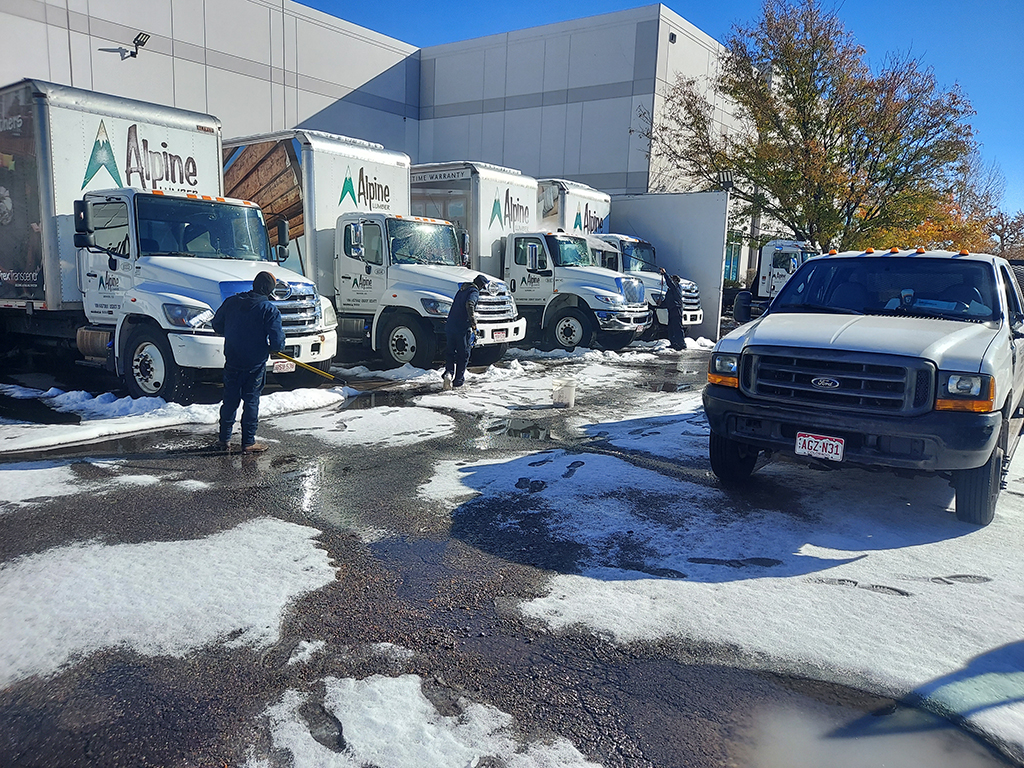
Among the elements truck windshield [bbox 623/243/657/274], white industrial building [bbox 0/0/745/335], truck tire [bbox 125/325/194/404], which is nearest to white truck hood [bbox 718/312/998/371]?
truck tire [bbox 125/325/194/404]

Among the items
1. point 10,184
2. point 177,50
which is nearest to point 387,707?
point 10,184

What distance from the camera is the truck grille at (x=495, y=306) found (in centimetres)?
1224

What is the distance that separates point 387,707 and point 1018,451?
23.9 feet

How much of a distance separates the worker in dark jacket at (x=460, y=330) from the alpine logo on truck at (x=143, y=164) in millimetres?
4199

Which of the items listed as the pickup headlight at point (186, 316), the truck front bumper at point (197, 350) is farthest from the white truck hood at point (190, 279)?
the truck front bumper at point (197, 350)

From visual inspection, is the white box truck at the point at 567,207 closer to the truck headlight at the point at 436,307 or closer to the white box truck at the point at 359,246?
the white box truck at the point at 359,246

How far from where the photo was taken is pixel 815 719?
9.82 feet

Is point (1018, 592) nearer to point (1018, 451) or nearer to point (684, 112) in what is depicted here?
point (1018, 451)

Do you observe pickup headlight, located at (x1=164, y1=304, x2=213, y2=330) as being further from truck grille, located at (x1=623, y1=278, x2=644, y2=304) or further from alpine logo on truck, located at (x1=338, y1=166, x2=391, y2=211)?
truck grille, located at (x1=623, y1=278, x2=644, y2=304)

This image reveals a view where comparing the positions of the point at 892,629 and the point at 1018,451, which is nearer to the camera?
the point at 892,629

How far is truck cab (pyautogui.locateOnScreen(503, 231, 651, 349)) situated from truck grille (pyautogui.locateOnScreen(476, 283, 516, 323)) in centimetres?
260

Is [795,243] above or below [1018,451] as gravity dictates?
above

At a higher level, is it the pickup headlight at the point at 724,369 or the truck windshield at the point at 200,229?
the truck windshield at the point at 200,229

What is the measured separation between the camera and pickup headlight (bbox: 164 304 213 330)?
27.6ft
